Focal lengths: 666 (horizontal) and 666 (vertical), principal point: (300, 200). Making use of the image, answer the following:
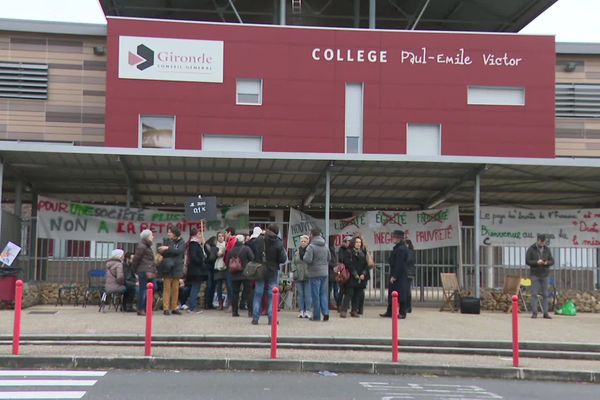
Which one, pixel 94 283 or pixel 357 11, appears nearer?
pixel 94 283

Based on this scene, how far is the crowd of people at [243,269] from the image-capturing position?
1256 centimetres

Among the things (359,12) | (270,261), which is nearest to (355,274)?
(270,261)

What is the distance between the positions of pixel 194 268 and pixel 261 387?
579 cm

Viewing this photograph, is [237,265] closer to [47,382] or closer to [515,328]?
[47,382]

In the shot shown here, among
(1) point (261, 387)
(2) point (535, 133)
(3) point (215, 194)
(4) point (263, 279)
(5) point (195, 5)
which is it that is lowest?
(1) point (261, 387)

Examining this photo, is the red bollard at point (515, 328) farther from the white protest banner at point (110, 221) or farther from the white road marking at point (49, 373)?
the white protest banner at point (110, 221)

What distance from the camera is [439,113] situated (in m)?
19.5

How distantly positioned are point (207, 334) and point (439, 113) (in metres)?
11.4

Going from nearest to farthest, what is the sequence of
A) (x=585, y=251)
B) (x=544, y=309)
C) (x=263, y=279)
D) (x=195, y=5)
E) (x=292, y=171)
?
(x=263, y=279), (x=544, y=309), (x=292, y=171), (x=585, y=251), (x=195, y=5)

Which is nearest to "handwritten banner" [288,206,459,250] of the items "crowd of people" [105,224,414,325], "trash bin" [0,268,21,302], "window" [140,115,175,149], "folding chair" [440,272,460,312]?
"folding chair" [440,272,460,312]

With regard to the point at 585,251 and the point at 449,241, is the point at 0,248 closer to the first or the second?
the point at 449,241

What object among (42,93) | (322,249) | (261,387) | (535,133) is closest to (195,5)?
(42,93)

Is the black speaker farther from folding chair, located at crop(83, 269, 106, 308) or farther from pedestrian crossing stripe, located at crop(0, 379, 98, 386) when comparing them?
pedestrian crossing stripe, located at crop(0, 379, 98, 386)

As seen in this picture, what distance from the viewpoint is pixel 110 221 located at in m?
→ 16.2
